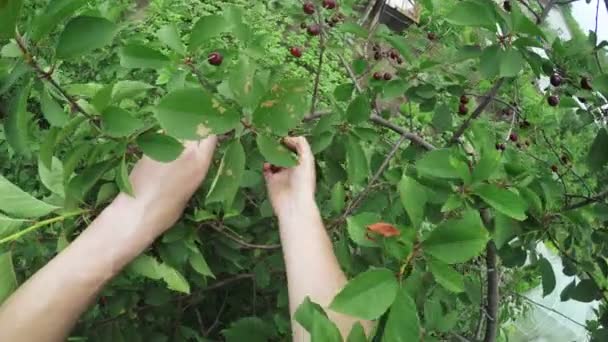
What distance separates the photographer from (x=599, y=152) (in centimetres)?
96

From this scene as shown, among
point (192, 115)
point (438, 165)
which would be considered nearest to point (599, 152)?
point (438, 165)

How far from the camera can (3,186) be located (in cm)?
76

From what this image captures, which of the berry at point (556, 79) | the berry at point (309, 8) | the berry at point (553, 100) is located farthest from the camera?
the berry at point (309, 8)

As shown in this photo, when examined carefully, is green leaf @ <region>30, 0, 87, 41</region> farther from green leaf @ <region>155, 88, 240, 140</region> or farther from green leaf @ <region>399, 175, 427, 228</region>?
green leaf @ <region>399, 175, 427, 228</region>

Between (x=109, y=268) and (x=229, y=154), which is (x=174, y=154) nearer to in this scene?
(x=229, y=154)

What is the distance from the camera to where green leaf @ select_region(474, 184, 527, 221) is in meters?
0.74

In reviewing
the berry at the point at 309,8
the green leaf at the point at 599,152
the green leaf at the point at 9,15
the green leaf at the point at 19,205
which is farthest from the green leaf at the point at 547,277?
the green leaf at the point at 9,15

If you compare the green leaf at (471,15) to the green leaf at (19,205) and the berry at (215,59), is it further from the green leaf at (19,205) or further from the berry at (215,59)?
the green leaf at (19,205)

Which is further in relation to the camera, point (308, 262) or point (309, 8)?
point (309, 8)

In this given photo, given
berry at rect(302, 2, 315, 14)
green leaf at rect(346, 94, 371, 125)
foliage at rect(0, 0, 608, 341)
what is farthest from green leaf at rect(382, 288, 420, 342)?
berry at rect(302, 2, 315, 14)

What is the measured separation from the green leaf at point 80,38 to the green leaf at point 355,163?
43 centimetres

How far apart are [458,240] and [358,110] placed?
1.30ft

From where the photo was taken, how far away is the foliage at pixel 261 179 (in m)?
0.65

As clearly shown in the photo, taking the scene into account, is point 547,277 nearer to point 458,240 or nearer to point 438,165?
point 438,165
